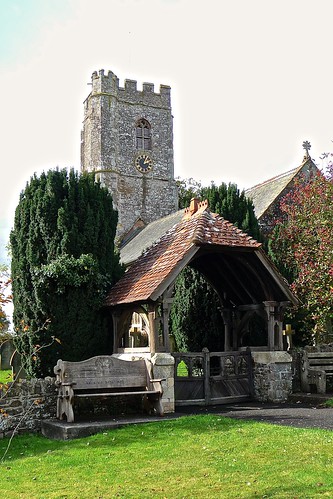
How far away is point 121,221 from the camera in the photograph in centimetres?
3678

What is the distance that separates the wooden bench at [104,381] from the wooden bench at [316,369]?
481 cm

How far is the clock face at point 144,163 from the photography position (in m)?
Answer: 38.4

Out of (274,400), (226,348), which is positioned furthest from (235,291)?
(274,400)

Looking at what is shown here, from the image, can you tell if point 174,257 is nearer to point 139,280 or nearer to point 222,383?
point 139,280

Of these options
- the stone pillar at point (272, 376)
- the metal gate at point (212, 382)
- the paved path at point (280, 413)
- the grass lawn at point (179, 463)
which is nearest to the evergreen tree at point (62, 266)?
the metal gate at point (212, 382)

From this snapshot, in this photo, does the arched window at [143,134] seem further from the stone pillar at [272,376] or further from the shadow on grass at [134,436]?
the shadow on grass at [134,436]

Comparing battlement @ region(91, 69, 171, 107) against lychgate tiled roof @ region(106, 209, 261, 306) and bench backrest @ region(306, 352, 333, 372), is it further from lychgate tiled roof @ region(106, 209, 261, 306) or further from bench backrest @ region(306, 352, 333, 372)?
bench backrest @ region(306, 352, 333, 372)

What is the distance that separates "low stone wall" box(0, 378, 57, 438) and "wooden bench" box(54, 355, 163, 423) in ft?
0.88

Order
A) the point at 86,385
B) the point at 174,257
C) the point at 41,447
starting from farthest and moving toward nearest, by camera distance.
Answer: the point at 174,257 < the point at 86,385 < the point at 41,447

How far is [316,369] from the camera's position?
1431 centimetres

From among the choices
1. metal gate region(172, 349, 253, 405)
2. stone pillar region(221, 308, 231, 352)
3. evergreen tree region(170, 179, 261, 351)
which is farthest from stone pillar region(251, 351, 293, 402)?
evergreen tree region(170, 179, 261, 351)

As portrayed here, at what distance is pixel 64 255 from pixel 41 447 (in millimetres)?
4942

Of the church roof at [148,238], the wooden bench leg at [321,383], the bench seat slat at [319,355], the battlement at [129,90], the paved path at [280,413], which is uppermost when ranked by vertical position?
the battlement at [129,90]

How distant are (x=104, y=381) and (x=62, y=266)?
10.1 ft
